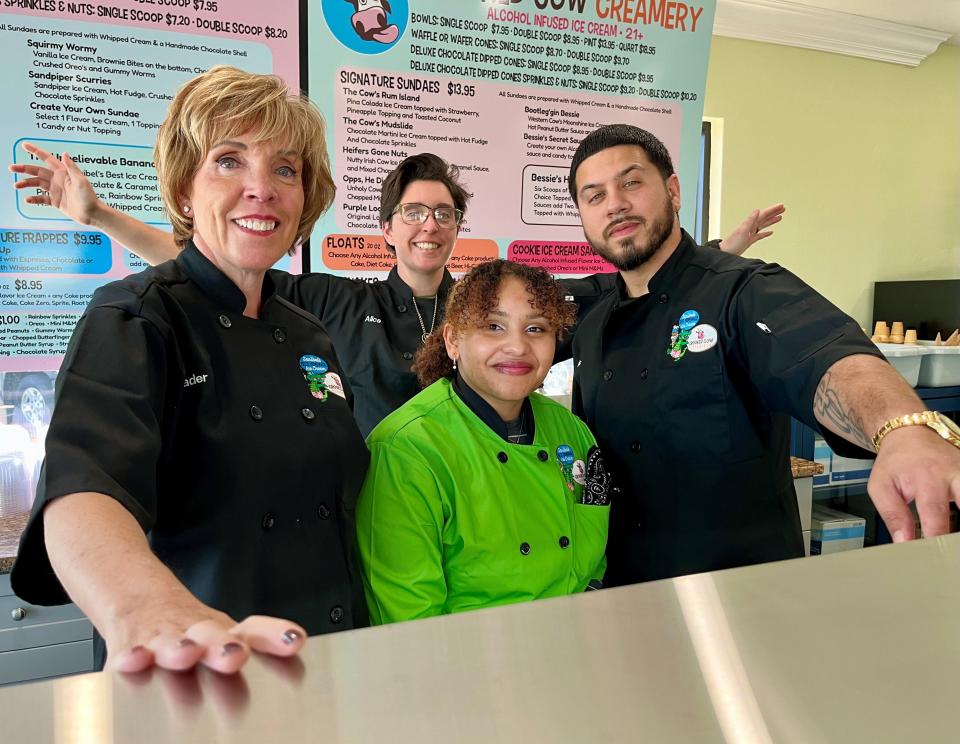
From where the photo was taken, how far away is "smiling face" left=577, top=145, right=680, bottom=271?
1.79 metres

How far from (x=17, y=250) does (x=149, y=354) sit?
140cm

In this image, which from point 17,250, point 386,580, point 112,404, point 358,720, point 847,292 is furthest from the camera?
point 847,292

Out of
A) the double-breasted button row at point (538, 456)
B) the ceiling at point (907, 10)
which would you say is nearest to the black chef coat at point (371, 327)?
the double-breasted button row at point (538, 456)

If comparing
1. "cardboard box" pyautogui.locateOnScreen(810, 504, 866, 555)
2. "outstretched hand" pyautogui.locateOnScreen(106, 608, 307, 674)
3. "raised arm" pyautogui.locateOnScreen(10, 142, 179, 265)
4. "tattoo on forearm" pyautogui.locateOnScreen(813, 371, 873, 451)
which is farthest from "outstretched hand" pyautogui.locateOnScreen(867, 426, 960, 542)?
"cardboard box" pyautogui.locateOnScreen(810, 504, 866, 555)

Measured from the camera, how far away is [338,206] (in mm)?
2443

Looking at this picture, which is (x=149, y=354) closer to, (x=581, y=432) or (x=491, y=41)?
(x=581, y=432)

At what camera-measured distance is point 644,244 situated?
1.78m

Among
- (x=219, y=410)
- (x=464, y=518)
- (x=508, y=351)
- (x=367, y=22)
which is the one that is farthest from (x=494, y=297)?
(x=367, y=22)

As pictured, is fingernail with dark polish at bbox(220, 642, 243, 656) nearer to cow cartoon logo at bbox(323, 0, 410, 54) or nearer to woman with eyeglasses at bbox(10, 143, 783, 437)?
woman with eyeglasses at bbox(10, 143, 783, 437)

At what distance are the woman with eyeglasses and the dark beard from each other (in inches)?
14.2

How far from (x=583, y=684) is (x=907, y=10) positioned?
17.8ft

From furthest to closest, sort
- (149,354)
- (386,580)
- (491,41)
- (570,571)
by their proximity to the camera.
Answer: (491,41) < (570,571) < (386,580) < (149,354)

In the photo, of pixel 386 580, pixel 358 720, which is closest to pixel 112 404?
pixel 386 580

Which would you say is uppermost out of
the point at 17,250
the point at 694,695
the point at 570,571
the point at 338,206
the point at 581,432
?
the point at 338,206
